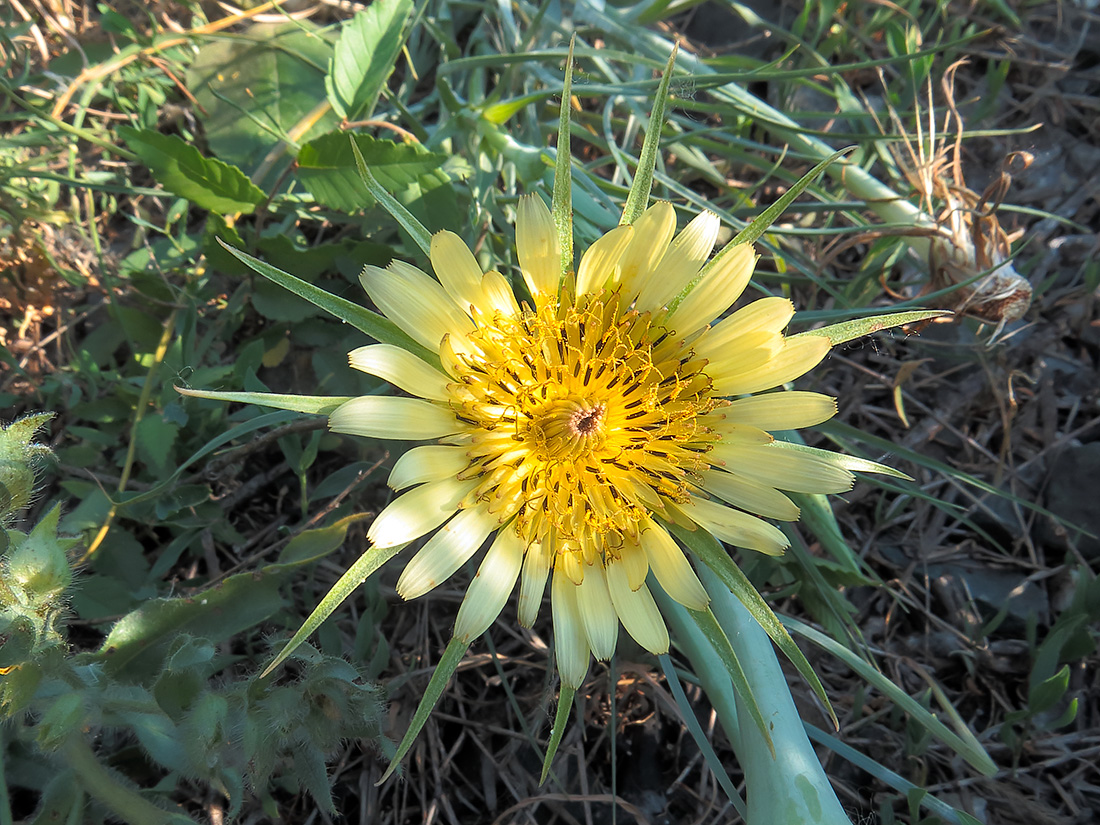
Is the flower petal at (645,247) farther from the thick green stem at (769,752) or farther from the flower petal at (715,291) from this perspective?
the thick green stem at (769,752)

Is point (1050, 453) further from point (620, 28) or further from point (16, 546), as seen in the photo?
point (16, 546)

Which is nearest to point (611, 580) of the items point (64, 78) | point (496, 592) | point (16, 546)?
point (496, 592)

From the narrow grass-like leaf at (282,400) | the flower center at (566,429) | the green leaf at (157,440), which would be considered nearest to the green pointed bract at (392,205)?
the narrow grass-like leaf at (282,400)

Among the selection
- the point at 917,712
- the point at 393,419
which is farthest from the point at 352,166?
the point at 917,712

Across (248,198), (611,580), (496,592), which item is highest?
(248,198)

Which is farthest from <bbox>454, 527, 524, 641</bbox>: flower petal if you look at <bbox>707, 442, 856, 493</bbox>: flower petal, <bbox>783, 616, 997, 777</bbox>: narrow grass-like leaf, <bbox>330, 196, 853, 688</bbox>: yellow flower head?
<bbox>783, 616, 997, 777</bbox>: narrow grass-like leaf

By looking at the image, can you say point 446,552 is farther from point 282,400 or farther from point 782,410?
point 782,410
